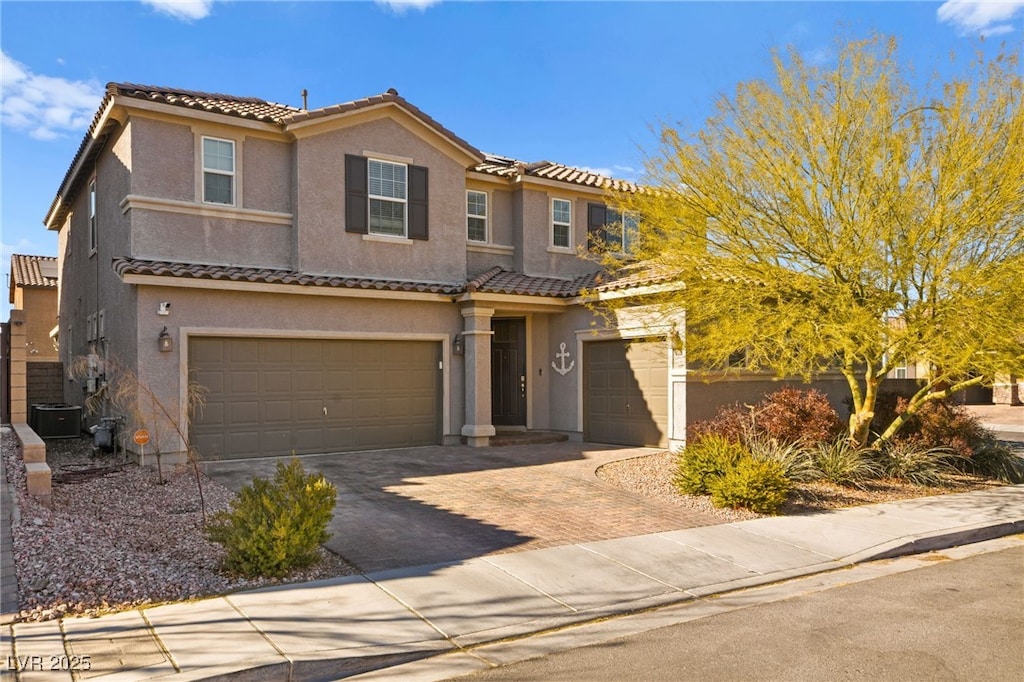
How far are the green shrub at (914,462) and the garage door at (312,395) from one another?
8.33m

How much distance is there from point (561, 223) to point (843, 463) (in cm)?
919

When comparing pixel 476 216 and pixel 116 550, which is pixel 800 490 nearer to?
pixel 116 550

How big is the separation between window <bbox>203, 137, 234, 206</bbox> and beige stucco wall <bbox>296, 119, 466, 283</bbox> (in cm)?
124

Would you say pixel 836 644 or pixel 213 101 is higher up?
pixel 213 101

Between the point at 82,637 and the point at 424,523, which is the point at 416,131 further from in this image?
the point at 82,637

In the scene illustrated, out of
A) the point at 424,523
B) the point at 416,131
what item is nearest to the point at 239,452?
the point at 424,523

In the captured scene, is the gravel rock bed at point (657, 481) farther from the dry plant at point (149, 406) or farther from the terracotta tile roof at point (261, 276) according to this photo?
the dry plant at point (149, 406)

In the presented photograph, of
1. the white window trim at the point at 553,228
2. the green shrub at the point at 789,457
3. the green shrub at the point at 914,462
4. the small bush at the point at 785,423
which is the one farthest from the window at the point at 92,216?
the green shrub at the point at 914,462

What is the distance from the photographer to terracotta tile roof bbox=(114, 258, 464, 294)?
493 inches

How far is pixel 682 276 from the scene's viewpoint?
12.5m

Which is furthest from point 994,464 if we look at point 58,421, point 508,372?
point 58,421

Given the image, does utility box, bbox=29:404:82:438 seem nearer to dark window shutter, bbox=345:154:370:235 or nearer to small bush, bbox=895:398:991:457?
dark window shutter, bbox=345:154:370:235

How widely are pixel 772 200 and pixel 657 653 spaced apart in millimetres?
8286

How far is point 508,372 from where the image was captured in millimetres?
18094
